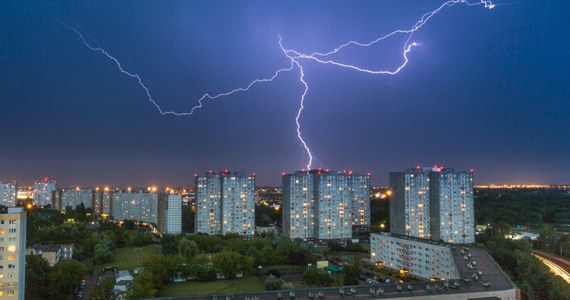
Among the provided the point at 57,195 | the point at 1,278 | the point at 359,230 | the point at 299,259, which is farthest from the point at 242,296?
the point at 57,195

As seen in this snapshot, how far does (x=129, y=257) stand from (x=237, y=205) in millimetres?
8028

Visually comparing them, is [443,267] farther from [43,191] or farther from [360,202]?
[43,191]

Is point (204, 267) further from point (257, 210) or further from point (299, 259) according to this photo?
point (257, 210)

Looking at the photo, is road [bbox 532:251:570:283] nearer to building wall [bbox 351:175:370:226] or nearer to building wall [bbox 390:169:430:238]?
building wall [bbox 390:169:430:238]

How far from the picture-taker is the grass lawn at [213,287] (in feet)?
51.0

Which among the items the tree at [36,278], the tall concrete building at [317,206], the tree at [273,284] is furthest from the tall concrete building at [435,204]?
the tree at [36,278]

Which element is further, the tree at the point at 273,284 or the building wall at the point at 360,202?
the building wall at the point at 360,202

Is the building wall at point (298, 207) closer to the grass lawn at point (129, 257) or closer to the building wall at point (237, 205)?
the building wall at point (237, 205)

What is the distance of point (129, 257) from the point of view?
905 inches

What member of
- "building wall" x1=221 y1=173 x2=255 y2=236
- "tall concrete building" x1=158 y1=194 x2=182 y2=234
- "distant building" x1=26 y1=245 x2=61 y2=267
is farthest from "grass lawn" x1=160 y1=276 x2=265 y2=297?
"tall concrete building" x1=158 y1=194 x2=182 y2=234

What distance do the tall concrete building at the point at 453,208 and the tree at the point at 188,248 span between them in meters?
13.0

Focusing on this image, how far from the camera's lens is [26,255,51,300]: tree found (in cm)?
1394

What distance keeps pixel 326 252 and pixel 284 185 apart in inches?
302

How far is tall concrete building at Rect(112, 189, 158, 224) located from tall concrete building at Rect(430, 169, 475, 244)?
22.7 metres
